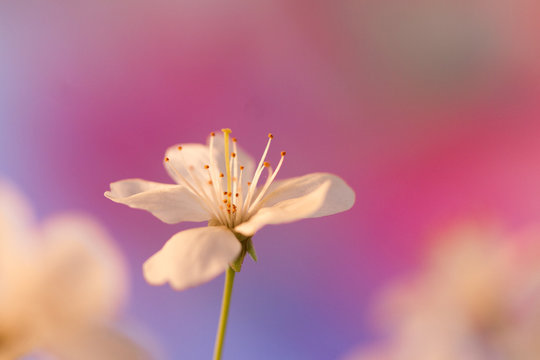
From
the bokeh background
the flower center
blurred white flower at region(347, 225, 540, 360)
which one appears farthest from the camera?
the bokeh background

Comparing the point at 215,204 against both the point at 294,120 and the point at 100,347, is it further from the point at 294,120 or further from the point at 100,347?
the point at 294,120

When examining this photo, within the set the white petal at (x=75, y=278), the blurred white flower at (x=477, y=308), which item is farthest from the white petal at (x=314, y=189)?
the blurred white flower at (x=477, y=308)

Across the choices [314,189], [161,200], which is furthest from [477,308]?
[161,200]

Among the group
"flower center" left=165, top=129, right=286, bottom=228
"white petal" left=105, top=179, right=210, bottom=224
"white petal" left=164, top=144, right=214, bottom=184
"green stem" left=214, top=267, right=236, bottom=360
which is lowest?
"green stem" left=214, top=267, right=236, bottom=360

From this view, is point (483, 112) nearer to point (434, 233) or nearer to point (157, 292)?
point (434, 233)

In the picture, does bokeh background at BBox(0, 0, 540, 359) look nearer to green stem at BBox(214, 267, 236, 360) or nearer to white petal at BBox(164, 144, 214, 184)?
white petal at BBox(164, 144, 214, 184)

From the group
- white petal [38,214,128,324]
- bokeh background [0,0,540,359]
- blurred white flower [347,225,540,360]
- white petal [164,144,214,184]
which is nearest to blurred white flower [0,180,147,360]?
white petal [38,214,128,324]

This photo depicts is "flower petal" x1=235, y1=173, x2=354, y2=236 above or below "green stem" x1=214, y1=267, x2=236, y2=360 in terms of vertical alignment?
above

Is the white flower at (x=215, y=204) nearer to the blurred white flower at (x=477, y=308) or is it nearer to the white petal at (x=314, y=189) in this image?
the white petal at (x=314, y=189)
